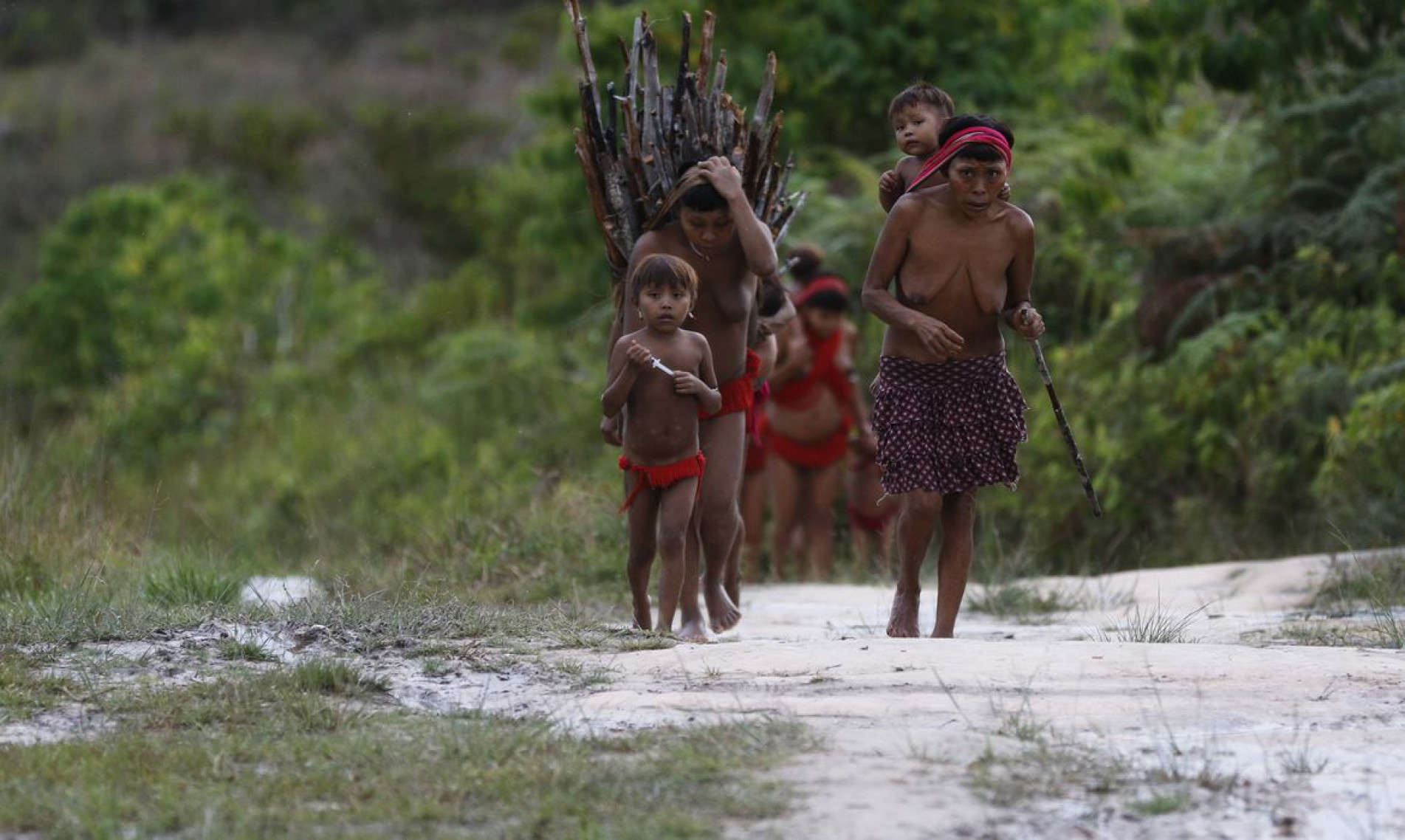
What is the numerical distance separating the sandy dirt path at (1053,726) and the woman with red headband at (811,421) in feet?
14.5

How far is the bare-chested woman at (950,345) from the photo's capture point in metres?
5.98

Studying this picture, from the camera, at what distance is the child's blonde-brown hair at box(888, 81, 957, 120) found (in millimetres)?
6395

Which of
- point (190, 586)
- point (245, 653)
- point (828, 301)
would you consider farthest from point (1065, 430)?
point (828, 301)

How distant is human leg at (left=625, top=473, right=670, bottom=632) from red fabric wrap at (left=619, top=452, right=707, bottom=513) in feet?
0.06

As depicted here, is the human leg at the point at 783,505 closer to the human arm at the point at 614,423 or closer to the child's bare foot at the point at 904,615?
the human arm at the point at 614,423

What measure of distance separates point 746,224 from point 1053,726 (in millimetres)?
2663

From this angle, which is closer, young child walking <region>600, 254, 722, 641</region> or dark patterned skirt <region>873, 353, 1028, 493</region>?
dark patterned skirt <region>873, 353, 1028, 493</region>

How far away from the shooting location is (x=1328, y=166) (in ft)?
38.4

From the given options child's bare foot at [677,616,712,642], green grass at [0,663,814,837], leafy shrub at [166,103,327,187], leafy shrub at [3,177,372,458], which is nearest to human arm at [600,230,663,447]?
child's bare foot at [677,616,712,642]

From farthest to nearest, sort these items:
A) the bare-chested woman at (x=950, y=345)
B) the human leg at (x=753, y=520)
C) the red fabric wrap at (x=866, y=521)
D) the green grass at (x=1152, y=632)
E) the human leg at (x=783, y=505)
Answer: the red fabric wrap at (x=866, y=521) → the human leg at (x=783, y=505) → the human leg at (x=753, y=520) → the bare-chested woman at (x=950, y=345) → the green grass at (x=1152, y=632)

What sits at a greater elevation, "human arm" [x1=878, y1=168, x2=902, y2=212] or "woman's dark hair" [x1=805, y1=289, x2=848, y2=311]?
"human arm" [x1=878, y1=168, x2=902, y2=212]

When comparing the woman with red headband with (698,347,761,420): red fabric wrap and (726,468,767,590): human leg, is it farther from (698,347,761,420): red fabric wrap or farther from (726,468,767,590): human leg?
(698,347,761,420): red fabric wrap

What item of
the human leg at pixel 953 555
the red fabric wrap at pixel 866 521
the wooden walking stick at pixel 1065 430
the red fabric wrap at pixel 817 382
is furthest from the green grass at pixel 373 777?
the red fabric wrap at pixel 866 521

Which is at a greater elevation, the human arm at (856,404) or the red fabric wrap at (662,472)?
the red fabric wrap at (662,472)
